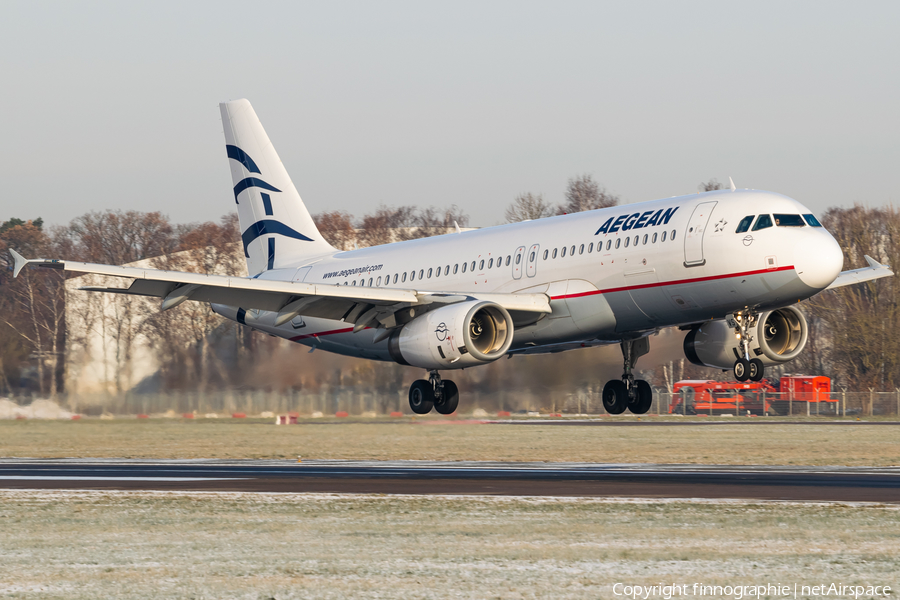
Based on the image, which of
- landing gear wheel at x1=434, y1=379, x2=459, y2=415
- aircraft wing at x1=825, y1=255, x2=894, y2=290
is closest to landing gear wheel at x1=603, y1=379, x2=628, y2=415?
landing gear wheel at x1=434, y1=379, x2=459, y2=415

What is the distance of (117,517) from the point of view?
953 inches

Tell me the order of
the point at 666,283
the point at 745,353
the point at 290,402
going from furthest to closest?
the point at 290,402 → the point at 745,353 → the point at 666,283

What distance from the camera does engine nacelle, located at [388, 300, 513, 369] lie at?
3278 cm

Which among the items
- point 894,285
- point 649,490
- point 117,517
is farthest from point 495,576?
point 894,285

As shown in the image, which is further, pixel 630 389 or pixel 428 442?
pixel 428 442

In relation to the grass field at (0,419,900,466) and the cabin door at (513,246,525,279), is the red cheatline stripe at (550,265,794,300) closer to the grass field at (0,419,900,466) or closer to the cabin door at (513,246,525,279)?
the cabin door at (513,246,525,279)

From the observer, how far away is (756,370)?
32219 mm

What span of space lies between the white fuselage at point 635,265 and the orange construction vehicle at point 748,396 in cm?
4930

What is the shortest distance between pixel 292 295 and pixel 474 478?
26.2 ft

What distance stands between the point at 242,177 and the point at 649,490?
2405 cm

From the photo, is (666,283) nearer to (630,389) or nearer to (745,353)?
(745,353)

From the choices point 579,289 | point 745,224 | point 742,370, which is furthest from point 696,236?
point 742,370

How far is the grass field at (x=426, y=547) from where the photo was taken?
16.0 meters

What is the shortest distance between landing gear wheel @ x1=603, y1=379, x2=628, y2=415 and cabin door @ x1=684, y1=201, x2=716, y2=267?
8504mm
